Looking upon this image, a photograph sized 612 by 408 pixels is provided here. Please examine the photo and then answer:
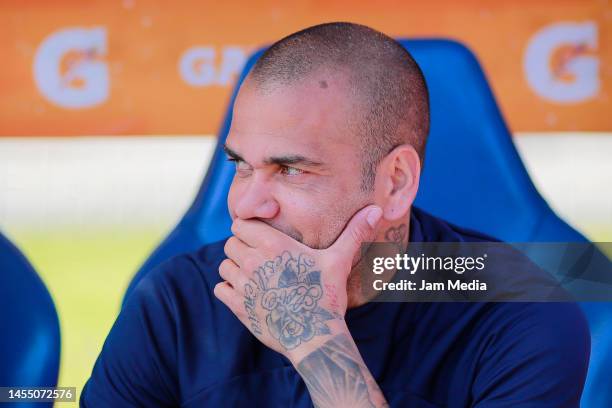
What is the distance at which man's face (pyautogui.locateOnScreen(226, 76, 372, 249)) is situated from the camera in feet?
4.20

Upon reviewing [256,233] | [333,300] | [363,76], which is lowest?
[333,300]

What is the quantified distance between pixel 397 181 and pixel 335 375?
362mm

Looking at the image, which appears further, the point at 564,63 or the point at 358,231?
the point at 564,63

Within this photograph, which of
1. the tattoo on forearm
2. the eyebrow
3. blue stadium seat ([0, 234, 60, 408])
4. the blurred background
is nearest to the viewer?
the tattoo on forearm

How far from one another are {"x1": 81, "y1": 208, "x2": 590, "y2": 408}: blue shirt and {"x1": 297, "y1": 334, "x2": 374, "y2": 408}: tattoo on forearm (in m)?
0.07

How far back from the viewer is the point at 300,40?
135 centimetres

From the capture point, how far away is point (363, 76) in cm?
131

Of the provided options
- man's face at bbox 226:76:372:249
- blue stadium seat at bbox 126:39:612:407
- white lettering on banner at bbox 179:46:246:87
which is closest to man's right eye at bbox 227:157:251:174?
man's face at bbox 226:76:372:249

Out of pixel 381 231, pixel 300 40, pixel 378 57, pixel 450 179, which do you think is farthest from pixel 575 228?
pixel 300 40

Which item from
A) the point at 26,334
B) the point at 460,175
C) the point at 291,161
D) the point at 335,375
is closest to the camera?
the point at 335,375

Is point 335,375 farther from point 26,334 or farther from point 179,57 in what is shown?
point 179,57

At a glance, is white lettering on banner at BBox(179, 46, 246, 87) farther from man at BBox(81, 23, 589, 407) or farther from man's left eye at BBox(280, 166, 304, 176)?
man's left eye at BBox(280, 166, 304, 176)

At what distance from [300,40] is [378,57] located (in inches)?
5.1

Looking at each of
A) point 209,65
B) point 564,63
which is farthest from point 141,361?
point 564,63
